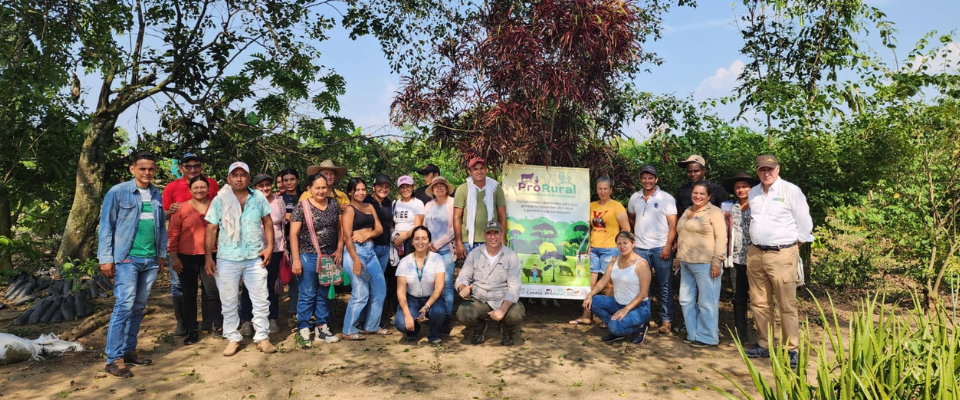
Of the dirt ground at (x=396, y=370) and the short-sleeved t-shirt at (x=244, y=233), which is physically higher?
the short-sleeved t-shirt at (x=244, y=233)

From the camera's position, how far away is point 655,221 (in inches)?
248

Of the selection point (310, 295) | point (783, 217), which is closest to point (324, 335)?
point (310, 295)

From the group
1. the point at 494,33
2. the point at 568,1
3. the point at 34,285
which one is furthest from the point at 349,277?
the point at 34,285

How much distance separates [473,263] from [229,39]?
4.51m

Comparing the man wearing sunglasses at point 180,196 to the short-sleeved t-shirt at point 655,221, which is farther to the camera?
the short-sleeved t-shirt at point 655,221

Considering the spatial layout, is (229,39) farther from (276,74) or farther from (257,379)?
(257,379)

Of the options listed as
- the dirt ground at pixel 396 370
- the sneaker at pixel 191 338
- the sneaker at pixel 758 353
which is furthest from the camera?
the sneaker at pixel 191 338

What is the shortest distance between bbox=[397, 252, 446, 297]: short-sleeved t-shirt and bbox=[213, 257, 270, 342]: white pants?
1.19m

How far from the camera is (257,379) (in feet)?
15.6

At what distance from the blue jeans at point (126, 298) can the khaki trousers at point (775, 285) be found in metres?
4.83

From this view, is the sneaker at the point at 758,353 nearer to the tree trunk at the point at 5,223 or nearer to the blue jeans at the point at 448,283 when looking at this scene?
the blue jeans at the point at 448,283

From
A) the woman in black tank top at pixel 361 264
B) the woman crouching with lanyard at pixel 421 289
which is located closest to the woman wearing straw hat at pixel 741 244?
the woman crouching with lanyard at pixel 421 289

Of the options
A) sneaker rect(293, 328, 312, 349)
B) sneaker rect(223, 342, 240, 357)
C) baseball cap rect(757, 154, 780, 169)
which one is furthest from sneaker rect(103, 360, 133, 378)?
baseball cap rect(757, 154, 780, 169)

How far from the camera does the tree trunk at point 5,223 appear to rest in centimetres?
844
